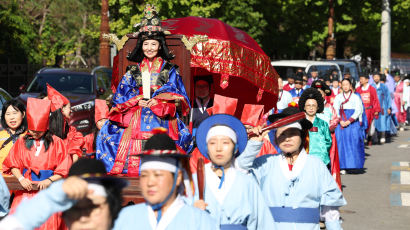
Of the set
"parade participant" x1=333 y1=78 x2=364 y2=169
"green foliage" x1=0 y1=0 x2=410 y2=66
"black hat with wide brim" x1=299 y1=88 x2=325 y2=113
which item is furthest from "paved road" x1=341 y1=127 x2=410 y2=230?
"green foliage" x1=0 y1=0 x2=410 y2=66

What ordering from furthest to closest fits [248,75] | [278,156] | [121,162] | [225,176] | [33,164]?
[248,75]
[121,162]
[33,164]
[278,156]
[225,176]

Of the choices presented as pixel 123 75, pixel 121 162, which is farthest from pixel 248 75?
pixel 121 162

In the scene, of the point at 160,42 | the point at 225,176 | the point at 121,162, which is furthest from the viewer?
the point at 160,42

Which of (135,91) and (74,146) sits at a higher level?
(135,91)

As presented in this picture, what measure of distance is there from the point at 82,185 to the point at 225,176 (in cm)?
211

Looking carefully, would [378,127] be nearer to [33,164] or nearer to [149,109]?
[149,109]

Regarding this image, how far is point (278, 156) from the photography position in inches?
254

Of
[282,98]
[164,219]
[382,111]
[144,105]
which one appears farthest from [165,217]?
[382,111]

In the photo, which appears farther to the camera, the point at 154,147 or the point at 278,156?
the point at 278,156

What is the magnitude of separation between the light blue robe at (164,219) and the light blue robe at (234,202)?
973 millimetres

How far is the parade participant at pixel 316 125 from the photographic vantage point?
9570mm

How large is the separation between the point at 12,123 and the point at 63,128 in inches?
23.0

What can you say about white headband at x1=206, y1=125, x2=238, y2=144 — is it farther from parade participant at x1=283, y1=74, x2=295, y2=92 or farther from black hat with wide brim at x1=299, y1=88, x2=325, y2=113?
parade participant at x1=283, y1=74, x2=295, y2=92

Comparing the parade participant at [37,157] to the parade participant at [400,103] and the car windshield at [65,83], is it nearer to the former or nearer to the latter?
the car windshield at [65,83]
